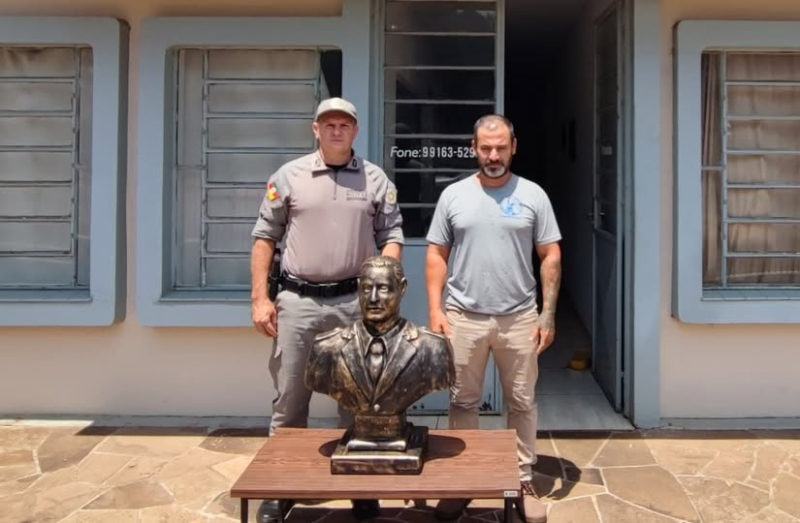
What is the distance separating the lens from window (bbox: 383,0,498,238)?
173 inches

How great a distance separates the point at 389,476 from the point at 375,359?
411 millimetres

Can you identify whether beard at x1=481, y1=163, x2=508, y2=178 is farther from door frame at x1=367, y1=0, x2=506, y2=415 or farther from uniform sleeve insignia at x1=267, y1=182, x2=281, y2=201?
door frame at x1=367, y1=0, x2=506, y2=415

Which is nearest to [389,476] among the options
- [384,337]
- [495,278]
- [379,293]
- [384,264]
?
[384,337]

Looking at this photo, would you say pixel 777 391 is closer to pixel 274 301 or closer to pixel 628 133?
pixel 628 133

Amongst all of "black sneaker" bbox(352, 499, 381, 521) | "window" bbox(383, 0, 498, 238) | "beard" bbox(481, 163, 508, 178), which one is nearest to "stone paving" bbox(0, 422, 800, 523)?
"black sneaker" bbox(352, 499, 381, 521)

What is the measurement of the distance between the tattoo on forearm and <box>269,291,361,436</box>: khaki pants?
2.71 feet

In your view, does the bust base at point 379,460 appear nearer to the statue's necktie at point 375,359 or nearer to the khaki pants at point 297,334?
the statue's necktie at point 375,359

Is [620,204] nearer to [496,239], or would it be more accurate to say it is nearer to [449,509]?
[496,239]

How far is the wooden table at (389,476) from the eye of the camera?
2348mm

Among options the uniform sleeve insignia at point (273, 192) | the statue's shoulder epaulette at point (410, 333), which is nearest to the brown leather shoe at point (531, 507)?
the statue's shoulder epaulette at point (410, 333)

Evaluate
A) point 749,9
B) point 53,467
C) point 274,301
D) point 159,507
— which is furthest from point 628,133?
point 53,467

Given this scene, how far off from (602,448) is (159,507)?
2371 millimetres

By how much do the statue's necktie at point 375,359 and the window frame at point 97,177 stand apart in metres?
2.44

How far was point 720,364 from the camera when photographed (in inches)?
174
